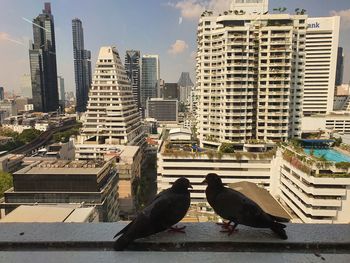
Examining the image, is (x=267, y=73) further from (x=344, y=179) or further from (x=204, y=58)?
(x=344, y=179)

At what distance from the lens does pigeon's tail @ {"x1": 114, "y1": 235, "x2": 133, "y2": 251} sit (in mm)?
1217

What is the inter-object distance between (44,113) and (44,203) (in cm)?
4288

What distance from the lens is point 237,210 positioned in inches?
55.0

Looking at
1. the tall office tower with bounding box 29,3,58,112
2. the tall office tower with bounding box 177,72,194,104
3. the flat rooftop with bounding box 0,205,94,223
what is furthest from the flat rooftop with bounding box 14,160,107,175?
the tall office tower with bounding box 177,72,194,104

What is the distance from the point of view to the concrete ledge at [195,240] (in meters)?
1.22

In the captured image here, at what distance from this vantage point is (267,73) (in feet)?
56.3

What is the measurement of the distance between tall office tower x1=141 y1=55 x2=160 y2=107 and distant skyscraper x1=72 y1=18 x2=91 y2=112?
11.4 m

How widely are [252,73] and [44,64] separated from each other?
3454 centimetres

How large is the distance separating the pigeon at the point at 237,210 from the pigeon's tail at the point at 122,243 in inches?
18.8

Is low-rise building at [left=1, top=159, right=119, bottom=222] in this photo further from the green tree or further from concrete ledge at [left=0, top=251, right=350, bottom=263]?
concrete ledge at [left=0, top=251, right=350, bottom=263]

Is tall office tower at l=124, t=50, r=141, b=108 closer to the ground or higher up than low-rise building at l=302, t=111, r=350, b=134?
higher up

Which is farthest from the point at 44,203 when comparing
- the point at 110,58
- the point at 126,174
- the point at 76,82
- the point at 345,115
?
the point at 76,82

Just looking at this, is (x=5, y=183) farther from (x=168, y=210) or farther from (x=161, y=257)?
(x=161, y=257)

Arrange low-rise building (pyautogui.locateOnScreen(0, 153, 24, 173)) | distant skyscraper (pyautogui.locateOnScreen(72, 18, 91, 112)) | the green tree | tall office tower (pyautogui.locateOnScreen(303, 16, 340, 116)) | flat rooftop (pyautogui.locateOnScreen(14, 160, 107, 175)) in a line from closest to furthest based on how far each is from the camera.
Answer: flat rooftop (pyautogui.locateOnScreen(14, 160, 107, 175))
the green tree
low-rise building (pyautogui.locateOnScreen(0, 153, 24, 173))
tall office tower (pyautogui.locateOnScreen(303, 16, 340, 116))
distant skyscraper (pyautogui.locateOnScreen(72, 18, 91, 112))
